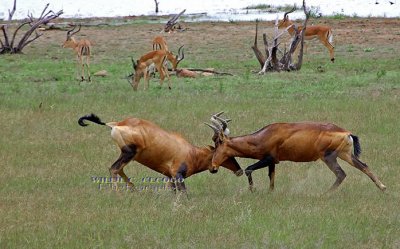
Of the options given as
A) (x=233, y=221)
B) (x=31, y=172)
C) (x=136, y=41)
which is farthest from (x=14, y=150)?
(x=136, y=41)

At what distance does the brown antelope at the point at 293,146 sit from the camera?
31.5 ft

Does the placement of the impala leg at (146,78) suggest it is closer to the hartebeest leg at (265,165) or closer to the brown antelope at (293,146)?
the brown antelope at (293,146)

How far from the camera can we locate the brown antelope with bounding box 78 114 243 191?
30.5ft

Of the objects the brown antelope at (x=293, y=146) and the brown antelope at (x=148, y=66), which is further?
the brown antelope at (x=148, y=66)

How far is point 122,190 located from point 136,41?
2149 centimetres

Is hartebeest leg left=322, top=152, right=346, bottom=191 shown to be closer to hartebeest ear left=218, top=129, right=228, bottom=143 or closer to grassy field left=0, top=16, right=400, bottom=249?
grassy field left=0, top=16, right=400, bottom=249

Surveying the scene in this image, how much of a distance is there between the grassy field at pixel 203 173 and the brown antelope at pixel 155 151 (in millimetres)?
283

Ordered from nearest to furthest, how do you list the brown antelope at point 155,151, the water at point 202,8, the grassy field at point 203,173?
1. the grassy field at point 203,173
2. the brown antelope at point 155,151
3. the water at point 202,8

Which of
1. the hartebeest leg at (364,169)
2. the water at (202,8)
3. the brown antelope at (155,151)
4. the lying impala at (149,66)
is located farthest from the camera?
the water at (202,8)

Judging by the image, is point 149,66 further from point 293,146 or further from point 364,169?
point 364,169

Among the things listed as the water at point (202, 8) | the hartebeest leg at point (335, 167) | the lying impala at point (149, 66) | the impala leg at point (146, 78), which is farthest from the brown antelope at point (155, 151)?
the water at point (202, 8)

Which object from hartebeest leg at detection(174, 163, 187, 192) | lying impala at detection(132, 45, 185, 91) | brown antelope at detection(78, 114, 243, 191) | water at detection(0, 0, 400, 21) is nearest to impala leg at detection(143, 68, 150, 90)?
lying impala at detection(132, 45, 185, 91)

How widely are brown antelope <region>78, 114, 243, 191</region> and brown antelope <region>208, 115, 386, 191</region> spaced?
0.77 feet

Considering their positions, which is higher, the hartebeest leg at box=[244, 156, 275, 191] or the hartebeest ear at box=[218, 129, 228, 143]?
the hartebeest ear at box=[218, 129, 228, 143]
